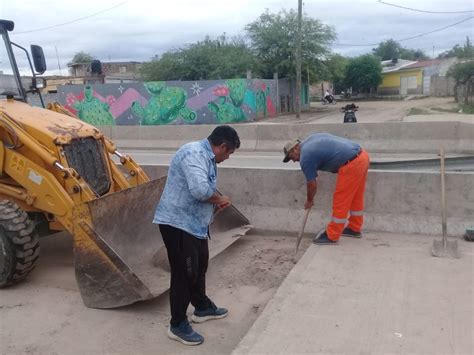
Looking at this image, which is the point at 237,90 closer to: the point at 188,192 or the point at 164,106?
the point at 164,106

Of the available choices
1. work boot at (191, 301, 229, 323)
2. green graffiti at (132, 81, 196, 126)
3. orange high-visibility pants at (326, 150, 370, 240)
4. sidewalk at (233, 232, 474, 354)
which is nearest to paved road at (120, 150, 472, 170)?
orange high-visibility pants at (326, 150, 370, 240)

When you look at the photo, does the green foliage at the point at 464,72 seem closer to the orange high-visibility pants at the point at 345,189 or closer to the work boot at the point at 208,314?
the orange high-visibility pants at the point at 345,189

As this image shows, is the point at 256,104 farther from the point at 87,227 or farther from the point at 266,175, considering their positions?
the point at 87,227

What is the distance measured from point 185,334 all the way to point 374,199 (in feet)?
10.4

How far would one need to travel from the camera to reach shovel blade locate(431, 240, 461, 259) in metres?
5.29

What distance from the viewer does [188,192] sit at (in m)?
3.87

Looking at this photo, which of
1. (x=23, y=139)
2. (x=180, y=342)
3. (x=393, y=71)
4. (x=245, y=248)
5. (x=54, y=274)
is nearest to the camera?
(x=180, y=342)

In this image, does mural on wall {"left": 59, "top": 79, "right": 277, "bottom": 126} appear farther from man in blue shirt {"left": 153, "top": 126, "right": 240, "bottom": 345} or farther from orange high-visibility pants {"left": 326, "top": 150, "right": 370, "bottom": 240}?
man in blue shirt {"left": 153, "top": 126, "right": 240, "bottom": 345}

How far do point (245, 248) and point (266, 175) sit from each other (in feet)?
3.35

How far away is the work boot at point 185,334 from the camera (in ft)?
12.9

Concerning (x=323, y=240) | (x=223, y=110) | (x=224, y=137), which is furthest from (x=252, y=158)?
(x=223, y=110)

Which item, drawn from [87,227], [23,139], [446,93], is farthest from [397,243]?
[446,93]

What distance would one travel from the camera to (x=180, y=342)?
398 cm

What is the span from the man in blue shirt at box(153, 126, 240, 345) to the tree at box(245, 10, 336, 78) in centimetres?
3428
